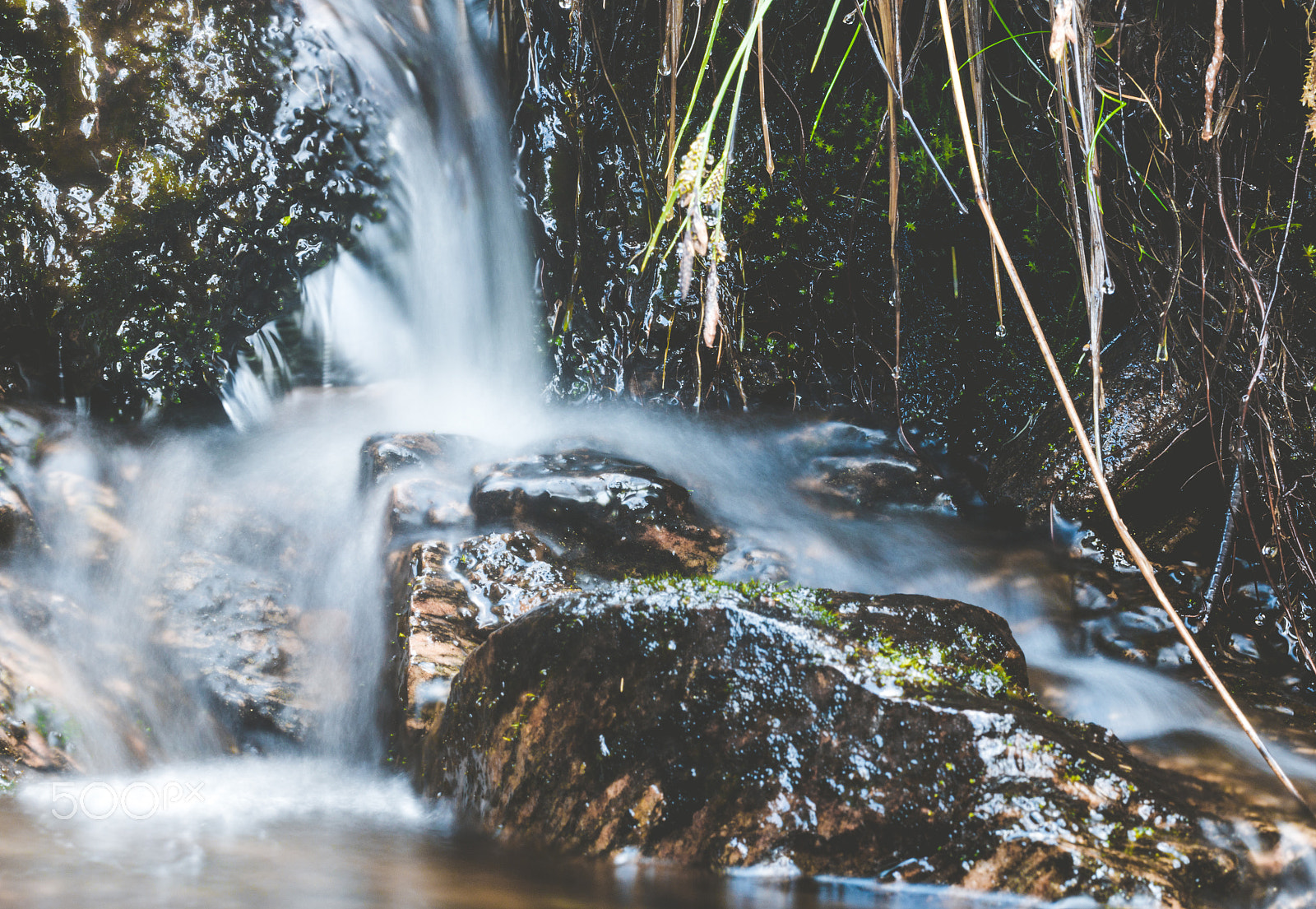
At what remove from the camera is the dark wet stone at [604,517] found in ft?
11.2

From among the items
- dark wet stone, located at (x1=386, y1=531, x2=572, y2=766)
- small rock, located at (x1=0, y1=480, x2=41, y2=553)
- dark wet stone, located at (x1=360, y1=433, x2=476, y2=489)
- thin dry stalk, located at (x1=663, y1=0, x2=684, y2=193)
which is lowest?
dark wet stone, located at (x1=386, y1=531, x2=572, y2=766)

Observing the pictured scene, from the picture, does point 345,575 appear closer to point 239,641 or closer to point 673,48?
point 239,641

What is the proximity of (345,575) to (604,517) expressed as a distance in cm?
111

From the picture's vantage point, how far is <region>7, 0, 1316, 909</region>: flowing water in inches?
72.7

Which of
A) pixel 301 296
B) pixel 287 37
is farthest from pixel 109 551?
pixel 287 37

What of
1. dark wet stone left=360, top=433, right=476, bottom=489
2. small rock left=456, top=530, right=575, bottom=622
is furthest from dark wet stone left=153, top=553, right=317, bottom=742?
small rock left=456, top=530, right=575, bottom=622

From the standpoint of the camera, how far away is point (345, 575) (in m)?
3.45

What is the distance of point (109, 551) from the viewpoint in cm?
347

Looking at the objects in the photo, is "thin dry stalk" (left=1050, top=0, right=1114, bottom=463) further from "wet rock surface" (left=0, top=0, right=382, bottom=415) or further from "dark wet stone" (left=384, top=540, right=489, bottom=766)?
"wet rock surface" (left=0, top=0, right=382, bottom=415)

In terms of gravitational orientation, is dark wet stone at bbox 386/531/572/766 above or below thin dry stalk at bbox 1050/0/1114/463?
below

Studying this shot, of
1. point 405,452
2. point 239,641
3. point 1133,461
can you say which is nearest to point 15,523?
point 239,641

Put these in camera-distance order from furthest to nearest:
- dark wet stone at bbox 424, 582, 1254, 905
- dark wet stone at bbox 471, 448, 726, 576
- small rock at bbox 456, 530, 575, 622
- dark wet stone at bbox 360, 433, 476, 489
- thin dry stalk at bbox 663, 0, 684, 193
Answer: dark wet stone at bbox 360, 433, 476, 489 → dark wet stone at bbox 471, 448, 726, 576 → small rock at bbox 456, 530, 575, 622 → thin dry stalk at bbox 663, 0, 684, 193 → dark wet stone at bbox 424, 582, 1254, 905

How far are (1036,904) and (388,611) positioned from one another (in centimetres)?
228

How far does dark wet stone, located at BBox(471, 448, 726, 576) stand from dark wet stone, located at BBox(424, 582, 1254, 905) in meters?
1.13
